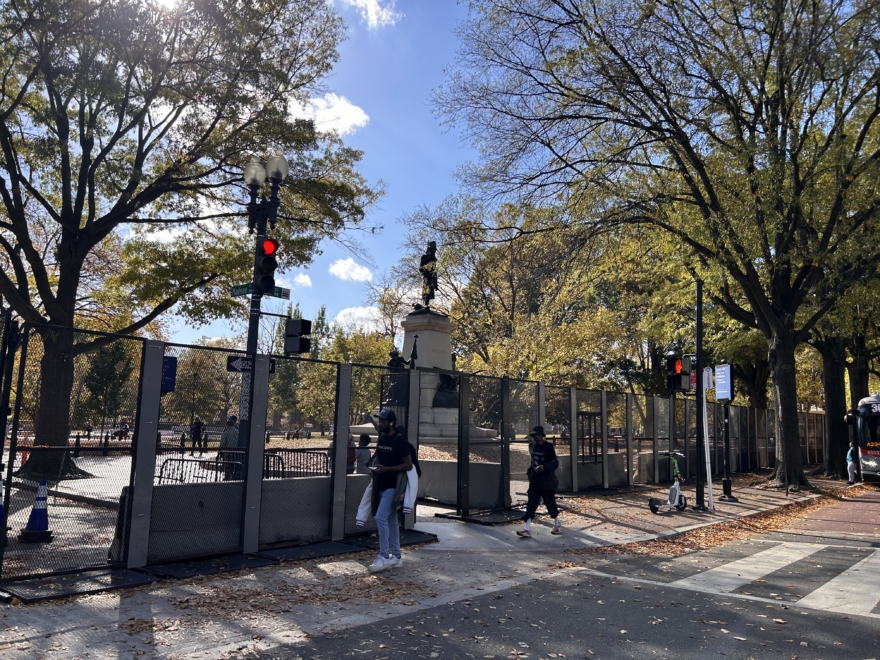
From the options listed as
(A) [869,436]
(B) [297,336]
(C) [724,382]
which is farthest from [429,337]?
(A) [869,436]

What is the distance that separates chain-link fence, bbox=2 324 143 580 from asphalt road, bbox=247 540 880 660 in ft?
11.0

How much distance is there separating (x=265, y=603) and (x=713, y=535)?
865 centimetres

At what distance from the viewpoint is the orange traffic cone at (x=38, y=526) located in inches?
301

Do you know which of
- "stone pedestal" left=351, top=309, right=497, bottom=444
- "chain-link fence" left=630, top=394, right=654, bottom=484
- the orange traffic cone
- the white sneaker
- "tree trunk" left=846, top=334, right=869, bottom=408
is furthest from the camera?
"tree trunk" left=846, top=334, right=869, bottom=408

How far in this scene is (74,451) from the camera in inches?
278

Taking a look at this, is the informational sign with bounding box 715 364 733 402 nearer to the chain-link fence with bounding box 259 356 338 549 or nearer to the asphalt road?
the asphalt road

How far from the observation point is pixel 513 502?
14125 millimetres

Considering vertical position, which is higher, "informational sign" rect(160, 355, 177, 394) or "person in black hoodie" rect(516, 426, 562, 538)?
"informational sign" rect(160, 355, 177, 394)

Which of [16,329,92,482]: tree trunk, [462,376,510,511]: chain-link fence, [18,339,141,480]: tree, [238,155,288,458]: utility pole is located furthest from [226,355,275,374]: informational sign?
[462,376,510,511]: chain-link fence

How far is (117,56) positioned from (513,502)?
1196 centimetres

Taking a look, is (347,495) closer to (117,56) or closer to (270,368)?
(270,368)

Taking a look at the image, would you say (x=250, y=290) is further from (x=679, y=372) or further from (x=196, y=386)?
(x=679, y=372)

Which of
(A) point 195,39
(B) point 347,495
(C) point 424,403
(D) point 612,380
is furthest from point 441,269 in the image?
(D) point 612,380

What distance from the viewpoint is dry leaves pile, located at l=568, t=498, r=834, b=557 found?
10211 mm
